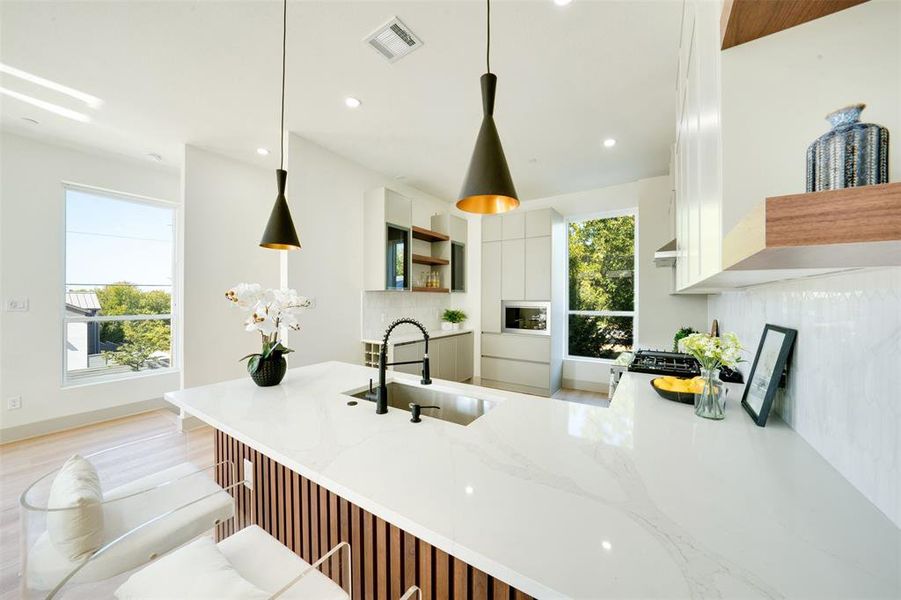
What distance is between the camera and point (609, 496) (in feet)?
2.65

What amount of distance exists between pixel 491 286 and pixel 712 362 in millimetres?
3687

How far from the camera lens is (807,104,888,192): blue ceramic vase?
492mm

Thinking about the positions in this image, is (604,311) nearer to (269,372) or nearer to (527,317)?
(527,317)

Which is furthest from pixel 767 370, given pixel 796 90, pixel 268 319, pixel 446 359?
pixel 446 359

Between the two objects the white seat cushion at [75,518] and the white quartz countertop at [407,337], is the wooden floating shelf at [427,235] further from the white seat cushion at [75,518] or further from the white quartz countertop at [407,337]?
the white seat cushion at [75,518]

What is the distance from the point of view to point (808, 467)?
3.01 ft

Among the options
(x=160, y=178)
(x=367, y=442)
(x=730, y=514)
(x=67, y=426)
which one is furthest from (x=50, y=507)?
(x=160, y=178)

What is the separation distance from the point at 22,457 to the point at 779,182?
4.98m

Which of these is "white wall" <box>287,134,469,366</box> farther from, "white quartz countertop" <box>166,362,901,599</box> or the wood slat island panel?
"white quartz countertop" <box>166,362,901,599</box>

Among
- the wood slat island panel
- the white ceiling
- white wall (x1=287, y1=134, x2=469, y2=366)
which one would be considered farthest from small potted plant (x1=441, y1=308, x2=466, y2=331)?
the wood slat island panel

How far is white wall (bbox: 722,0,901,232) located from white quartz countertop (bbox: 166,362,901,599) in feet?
2.14

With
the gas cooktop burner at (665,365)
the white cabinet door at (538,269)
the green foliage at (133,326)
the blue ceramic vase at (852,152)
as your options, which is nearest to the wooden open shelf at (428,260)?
the white cabinet door at (538,269)

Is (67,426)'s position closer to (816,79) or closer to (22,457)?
(22,457)

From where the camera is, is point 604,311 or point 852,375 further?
point 604,311
